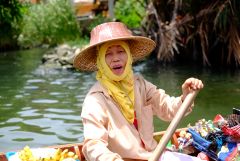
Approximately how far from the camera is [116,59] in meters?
3.12

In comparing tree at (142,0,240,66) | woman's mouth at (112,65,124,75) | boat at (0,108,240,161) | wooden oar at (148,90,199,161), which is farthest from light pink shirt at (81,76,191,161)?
tree at (142,0,240,66)

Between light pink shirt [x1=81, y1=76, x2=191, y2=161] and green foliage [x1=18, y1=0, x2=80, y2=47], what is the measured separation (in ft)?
52.9

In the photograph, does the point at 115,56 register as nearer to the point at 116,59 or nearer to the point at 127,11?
the point at 116,59

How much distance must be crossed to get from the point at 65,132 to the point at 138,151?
3.45 meters

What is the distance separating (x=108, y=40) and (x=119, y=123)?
1.69 feet

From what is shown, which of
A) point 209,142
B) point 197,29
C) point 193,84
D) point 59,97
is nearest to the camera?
point 193,84

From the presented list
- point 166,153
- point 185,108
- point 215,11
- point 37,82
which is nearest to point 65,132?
point 166,153

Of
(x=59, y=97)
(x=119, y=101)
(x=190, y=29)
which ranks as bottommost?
(x=59, y=97)

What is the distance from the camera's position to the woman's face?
312 centimetres

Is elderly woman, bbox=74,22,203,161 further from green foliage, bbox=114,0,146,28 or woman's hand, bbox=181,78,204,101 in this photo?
green foliage, bbox=114,0,146,28

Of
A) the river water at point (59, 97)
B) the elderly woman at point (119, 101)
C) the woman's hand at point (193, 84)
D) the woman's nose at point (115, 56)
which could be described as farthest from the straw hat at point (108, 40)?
the river water at point (59, 97)

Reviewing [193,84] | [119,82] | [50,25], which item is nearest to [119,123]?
[119,82]

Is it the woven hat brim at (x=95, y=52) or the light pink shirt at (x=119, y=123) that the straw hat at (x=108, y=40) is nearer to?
the woven hat brim at (x=95, y=52)

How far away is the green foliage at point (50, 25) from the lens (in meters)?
19.5
